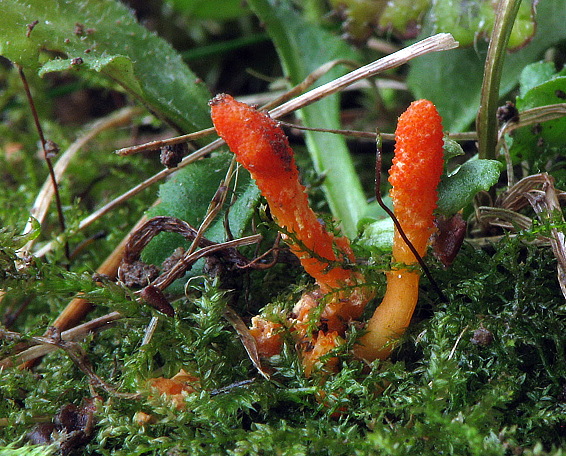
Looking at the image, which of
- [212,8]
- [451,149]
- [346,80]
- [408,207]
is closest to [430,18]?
[346,80]

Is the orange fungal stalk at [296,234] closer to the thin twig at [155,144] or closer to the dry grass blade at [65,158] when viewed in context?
the thin twig at [155,144]

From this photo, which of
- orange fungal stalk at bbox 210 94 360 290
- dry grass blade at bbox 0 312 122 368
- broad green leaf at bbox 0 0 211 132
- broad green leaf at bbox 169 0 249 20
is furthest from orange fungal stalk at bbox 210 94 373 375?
broad green leaf at bbox 169 0 249 20

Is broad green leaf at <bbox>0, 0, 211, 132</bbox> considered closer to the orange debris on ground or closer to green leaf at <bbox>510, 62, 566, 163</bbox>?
the orange debris on ground

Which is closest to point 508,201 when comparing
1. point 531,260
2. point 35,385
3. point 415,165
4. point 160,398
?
point 531,260

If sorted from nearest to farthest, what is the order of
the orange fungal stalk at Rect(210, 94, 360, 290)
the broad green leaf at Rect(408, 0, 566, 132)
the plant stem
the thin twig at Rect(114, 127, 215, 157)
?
Answer: 1. the orange fungal stalk at Rect(210, 94, 360, 290)
2. the plant stem
3. the thin twig at Rect(114, 127, 215, 157)
4. the broad green leaf at Rect(408, 0, 566, 132)

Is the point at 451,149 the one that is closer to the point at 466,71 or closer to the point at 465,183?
the point at 465,183

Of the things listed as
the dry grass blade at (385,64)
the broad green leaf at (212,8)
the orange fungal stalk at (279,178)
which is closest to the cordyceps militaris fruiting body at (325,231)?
the orange fungal stalk at (279,178)

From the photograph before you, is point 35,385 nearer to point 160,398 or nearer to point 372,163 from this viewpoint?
point 160,398
